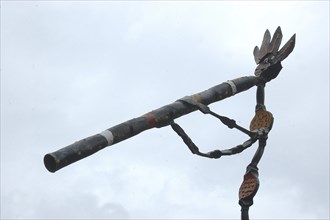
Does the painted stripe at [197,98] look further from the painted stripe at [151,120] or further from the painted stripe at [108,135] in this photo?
the painted stripe at [108,135]

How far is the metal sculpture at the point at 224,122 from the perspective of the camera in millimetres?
8625

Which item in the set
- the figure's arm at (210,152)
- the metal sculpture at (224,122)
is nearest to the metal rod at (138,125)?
the metal sculpture at (224,122)

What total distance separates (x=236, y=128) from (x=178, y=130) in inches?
38.2

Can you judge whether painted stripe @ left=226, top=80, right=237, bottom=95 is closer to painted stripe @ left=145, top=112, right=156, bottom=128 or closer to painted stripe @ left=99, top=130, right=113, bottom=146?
painted stripe @ left=145, top=112, right=156, bottom=128

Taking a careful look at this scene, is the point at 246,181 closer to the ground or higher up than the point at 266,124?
closer to the ground

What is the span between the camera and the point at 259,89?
11359 millimetres

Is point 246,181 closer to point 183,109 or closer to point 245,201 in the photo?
point 245,201

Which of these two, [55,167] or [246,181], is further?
[246,181]

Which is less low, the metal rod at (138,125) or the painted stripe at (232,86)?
the painted stripe at (232,86)

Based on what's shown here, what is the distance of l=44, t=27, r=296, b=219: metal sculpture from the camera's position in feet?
28.3

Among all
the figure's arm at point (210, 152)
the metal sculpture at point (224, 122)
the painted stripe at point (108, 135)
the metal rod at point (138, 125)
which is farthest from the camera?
the figure's arm at point (210, 152)

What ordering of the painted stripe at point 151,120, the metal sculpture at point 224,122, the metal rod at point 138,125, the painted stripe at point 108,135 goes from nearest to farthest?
the metal rod at point 138,125 < the metal sculpture at point 224,122 < the painted stripe at point 108,135 < the painted stripe at point 151,120

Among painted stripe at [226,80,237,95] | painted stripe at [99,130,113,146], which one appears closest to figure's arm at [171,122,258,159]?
painted stripe at [226,80,237,95]

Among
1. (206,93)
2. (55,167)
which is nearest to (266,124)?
(206,93)
